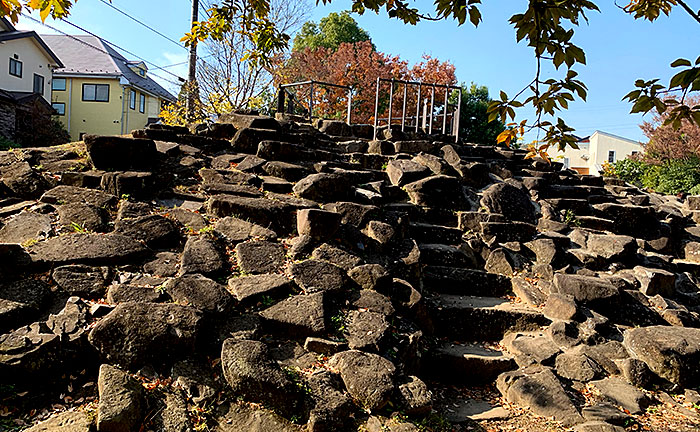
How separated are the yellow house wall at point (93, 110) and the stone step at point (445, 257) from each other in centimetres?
2246

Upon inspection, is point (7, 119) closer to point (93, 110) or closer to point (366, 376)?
point (93, 110)

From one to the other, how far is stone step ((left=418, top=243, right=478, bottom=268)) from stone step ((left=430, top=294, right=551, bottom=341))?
88 centimetres

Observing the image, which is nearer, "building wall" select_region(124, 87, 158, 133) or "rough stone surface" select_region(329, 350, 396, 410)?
"rough stone surface" select_region(329, 350, 396, 410)

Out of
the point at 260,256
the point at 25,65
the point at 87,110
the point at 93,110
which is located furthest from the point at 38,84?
the point at 260,256

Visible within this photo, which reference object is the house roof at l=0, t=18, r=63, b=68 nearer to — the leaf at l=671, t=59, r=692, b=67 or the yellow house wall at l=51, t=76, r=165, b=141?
the yellow house wall at l=51, t=76, r=165, b=141

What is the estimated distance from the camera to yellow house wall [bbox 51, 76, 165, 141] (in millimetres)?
23719

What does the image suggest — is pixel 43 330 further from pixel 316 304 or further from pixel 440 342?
pixel 440 342

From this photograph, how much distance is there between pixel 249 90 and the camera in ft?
44.2

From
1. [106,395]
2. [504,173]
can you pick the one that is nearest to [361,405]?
[106,395]

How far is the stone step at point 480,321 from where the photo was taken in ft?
15.5

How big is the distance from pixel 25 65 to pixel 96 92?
348 cm

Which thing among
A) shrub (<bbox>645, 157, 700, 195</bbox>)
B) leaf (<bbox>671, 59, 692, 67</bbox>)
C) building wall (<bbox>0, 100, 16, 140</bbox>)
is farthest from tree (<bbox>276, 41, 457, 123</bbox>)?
leaf (<bbox>671, 59, 692, 67</bbox>)

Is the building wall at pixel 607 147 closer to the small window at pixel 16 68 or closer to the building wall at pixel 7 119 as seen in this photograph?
the building wall at pixel 7 119

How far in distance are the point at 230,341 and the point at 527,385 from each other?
2.42 m
